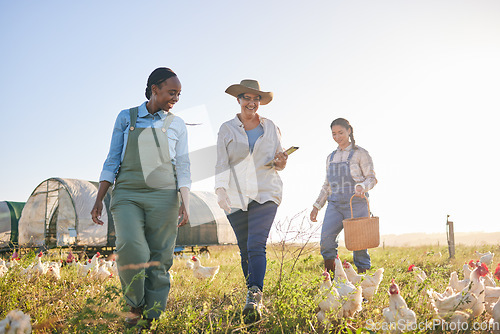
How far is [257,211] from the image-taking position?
11.6 ft

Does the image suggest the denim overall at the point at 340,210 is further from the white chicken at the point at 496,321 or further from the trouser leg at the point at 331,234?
the white chicken at the point at 496,321

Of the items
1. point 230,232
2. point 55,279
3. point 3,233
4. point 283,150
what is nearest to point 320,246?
point 283,150

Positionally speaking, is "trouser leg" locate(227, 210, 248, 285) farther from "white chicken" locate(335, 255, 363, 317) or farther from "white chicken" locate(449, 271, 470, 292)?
"white chicken" locate(449, 271, 470, 292)

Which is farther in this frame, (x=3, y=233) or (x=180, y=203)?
(x=3, y=233)

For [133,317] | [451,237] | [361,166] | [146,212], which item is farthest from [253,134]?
[451,237]

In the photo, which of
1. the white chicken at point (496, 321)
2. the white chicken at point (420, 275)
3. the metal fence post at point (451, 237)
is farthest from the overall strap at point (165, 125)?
the metal fence post at point (451, 237)

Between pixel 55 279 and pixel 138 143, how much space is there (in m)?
3.47

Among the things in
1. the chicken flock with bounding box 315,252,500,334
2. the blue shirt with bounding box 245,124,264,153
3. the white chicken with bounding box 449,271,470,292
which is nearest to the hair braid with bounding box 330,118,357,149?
the blue shirt with bounding box 245,124,264,153

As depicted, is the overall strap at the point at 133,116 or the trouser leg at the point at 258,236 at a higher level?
the overall strap at the point at 133,116

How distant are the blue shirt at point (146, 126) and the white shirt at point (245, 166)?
49 centimetres

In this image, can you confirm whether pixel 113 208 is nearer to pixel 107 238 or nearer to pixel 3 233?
pixel 107 238

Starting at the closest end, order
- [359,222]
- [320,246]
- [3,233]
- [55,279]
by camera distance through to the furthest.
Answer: [359,222] → [320,246] → [55,279] → [3,233]

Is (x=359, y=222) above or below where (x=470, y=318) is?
above

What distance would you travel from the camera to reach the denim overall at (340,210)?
15.2 ft
